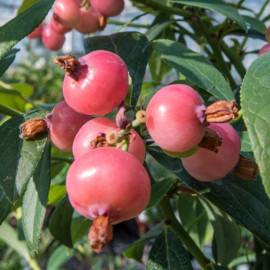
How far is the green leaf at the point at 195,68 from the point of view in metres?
0.47

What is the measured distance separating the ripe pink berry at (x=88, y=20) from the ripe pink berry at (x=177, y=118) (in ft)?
Result: 1.36

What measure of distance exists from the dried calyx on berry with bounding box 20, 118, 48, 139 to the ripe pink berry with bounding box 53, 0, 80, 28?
29 cm

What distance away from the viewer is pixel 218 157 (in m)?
0.39

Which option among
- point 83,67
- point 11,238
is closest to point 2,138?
point 83,67

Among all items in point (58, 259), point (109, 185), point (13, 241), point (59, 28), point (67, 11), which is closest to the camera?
point (109, 185)

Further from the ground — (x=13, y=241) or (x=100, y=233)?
(x=100, y=233)

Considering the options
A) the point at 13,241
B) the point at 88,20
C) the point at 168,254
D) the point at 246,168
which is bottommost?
the point at 13,241

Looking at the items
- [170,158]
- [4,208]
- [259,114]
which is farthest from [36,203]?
[259,114]

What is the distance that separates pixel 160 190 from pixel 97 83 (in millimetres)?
263

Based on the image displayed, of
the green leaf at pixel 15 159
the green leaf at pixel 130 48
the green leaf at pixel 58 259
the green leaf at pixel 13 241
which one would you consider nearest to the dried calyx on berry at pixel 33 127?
the green leaf at pixel 15 159

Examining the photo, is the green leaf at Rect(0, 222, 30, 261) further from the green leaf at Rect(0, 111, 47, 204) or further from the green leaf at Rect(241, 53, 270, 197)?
the green leaf at Rect(241, 53, 270, 197)

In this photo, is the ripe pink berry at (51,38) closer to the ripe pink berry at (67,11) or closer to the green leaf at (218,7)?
the ripe pink berry at (67,11)

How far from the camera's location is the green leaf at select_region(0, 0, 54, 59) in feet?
1.45

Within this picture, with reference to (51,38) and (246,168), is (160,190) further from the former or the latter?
(51,38)
